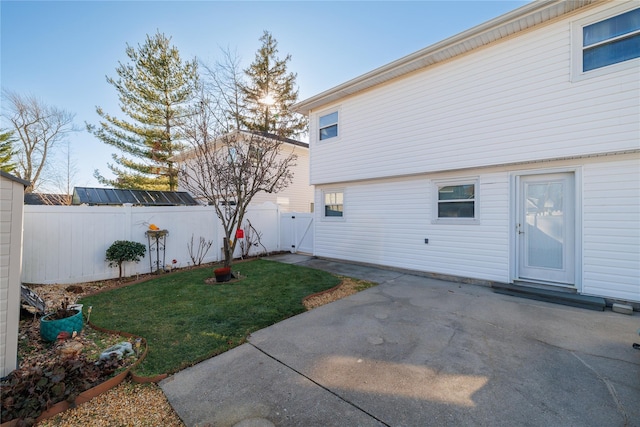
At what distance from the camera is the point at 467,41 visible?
5.52 meters

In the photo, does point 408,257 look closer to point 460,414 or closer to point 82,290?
point 460,414

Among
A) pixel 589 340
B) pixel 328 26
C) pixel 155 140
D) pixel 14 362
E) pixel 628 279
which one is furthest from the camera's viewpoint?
pixel 155 140

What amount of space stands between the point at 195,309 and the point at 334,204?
18.4 feet

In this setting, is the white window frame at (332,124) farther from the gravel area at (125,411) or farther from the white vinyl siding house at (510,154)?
the gravel area at (125,411)

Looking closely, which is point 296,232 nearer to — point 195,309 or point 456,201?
point 456,201

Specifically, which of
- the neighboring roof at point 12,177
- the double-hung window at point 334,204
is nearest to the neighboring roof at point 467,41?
the double-hung window at point 334,204

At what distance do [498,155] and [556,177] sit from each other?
3.67 ft

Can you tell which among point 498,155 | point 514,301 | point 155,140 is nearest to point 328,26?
point 498,155

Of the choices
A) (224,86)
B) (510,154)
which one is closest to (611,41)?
(510,154)

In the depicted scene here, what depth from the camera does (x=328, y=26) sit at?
7574mm

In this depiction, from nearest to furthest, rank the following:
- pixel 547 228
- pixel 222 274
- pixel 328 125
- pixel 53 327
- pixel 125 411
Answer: pixel 125 411 → pixel 53 327 → pixel 547 228 → pixel 222 274 → pixel 328 125

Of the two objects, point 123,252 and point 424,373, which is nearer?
point 424,373

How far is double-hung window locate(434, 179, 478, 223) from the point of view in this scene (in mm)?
6020

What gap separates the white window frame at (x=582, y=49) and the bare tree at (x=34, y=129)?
21.2 meters
